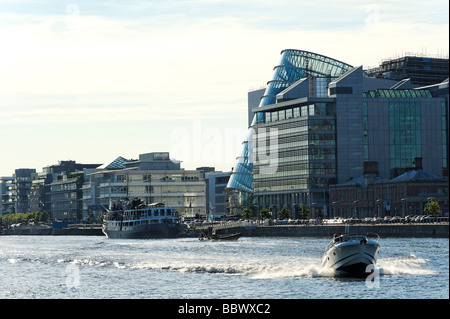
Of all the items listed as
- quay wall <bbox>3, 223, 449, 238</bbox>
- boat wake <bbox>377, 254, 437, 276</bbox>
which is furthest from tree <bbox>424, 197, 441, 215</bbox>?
boat wake <bbox>377, 254, 437, 276</bbox>

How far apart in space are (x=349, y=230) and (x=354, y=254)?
3368 inches

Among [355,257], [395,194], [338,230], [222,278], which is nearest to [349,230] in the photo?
[338,230]

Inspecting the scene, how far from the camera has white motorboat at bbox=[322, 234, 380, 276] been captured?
6481 cm

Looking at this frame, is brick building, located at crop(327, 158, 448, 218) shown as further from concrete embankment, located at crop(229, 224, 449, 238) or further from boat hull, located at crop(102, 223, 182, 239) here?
boat hull, located at crop(102, 223, 182, 239)

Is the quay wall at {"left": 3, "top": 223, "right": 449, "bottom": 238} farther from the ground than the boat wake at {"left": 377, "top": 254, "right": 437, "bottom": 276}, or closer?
farther from the ground

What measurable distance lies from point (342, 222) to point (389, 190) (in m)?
21.2

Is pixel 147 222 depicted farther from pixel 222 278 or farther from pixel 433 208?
pixel 222 278

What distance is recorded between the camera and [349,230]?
150 meters

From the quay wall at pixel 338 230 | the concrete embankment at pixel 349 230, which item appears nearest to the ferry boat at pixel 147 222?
the quay wall at pixel 338 230

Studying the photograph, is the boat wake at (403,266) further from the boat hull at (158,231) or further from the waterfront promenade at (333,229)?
the boat hull at (158,231)

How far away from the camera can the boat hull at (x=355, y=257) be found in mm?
64812
